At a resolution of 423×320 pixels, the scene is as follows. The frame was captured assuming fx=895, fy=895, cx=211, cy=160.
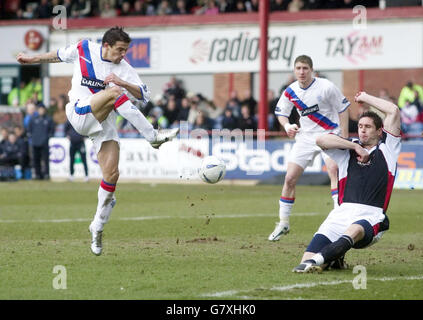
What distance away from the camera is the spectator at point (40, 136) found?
24.7m

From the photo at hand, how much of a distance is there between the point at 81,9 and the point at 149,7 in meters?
2.53

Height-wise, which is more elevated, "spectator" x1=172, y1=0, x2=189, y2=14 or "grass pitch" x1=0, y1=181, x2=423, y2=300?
"spectator" x1=172, y1=0, x2=189, y2=14

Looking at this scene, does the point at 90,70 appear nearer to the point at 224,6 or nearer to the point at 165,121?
the point at 165,121

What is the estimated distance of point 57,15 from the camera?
99.1ft

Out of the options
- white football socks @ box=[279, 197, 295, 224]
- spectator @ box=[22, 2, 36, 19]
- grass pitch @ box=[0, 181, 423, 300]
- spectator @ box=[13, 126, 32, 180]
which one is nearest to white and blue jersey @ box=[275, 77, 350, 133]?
white football socks @ box=[279, 197, 295, 224]

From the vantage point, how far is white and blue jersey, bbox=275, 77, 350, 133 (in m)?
11.8

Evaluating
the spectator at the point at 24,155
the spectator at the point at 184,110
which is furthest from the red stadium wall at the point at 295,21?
the spectator at the point at 24,155

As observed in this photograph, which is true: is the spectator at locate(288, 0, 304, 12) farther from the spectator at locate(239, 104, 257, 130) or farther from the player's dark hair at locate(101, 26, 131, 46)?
the player's dark hair at locate(101, 26, 131, 46)

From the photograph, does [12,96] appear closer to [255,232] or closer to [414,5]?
[414,5]

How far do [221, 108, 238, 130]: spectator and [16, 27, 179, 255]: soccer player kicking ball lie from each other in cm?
1401

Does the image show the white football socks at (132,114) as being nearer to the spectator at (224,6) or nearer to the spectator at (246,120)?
the spectator at (246,120)

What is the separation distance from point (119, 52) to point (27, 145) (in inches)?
641

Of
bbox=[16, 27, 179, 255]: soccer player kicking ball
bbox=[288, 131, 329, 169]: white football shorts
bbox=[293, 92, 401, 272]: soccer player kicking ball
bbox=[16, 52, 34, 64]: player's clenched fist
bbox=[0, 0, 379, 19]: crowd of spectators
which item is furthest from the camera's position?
bbox=[0, 0, 379, 19]: crowd of spectators
